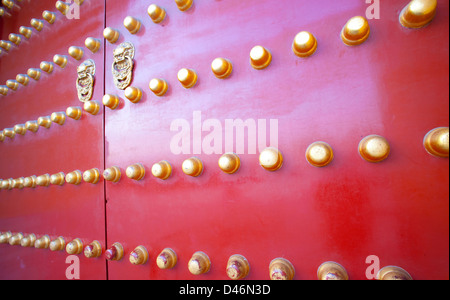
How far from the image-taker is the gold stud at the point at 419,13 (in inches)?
11.2

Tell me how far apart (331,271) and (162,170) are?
349 millimetres

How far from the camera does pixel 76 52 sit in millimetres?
664

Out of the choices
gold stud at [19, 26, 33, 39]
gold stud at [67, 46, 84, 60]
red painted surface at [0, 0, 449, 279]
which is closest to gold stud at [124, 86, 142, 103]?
red painted surface at [0, 0, 449, 279]

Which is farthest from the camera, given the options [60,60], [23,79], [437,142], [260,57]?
[23,79]

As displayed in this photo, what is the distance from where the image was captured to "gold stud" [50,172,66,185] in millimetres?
679

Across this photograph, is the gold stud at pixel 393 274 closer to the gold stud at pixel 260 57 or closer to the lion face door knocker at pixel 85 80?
the gold stud at pixel 260 57

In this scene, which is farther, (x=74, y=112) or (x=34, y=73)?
(x=34, y=73)

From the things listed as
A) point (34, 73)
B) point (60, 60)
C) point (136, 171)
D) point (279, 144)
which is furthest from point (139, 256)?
point (34, 73)

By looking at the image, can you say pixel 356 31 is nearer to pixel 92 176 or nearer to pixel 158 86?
pixel 158 86

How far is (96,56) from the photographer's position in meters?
0.64

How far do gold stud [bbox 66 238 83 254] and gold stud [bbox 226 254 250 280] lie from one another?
47 cm
